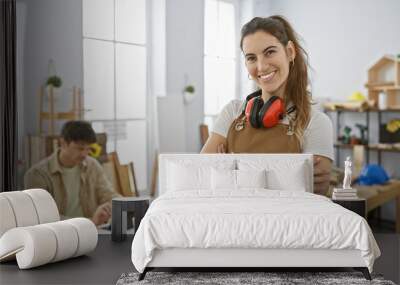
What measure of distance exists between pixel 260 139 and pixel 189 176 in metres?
0.86

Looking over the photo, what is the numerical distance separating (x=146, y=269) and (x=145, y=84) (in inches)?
116

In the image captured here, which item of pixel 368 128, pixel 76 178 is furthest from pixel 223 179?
pixel 368 128

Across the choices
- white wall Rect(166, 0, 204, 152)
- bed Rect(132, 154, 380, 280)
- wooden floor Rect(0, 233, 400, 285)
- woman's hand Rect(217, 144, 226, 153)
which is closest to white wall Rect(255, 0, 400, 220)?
white wall Rect(166, 0, 204, 152)

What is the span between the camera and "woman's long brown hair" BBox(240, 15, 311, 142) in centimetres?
621

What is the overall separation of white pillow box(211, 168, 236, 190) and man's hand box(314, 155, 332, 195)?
0.95m

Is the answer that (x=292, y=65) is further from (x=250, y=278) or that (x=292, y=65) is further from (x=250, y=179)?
(x=250, y=278)

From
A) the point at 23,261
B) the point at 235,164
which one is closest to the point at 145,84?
the point at 235,164

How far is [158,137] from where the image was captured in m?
7.28

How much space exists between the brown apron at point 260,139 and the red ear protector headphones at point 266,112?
5cm

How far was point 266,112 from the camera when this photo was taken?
6.12 meters

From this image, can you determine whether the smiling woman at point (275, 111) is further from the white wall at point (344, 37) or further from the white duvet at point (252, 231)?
the white duvet at point (252, 231)

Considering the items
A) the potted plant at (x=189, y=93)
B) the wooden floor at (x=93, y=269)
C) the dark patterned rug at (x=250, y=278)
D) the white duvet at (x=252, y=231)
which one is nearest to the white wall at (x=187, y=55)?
the potted plant at (x=189, y=93)

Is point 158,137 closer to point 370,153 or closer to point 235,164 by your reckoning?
point 235,164

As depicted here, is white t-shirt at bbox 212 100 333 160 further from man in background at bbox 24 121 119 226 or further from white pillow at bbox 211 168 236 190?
man in background at bbox 24 121 119 226
